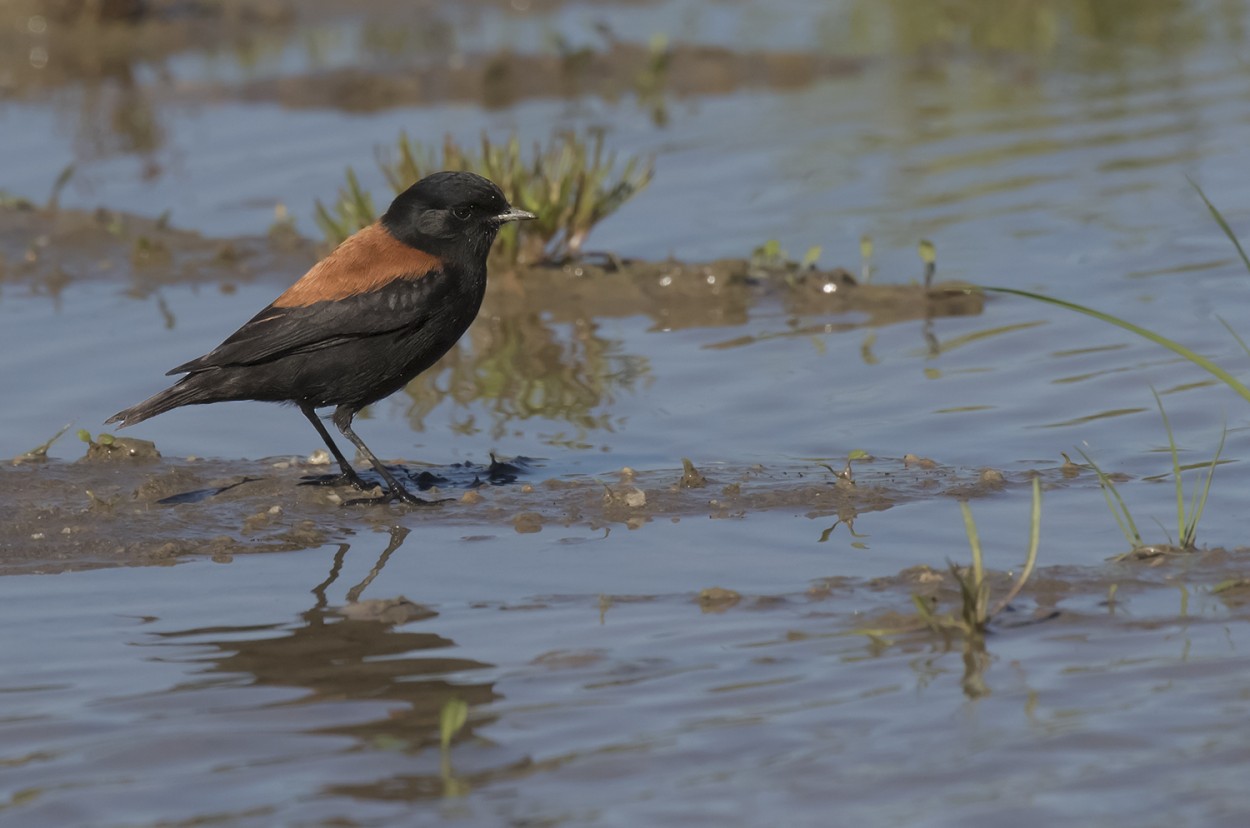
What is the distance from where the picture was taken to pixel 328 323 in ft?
22.0

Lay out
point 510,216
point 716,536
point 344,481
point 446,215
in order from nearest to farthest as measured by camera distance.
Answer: point 716,536
point 344,481
point 446,215
point 510,216

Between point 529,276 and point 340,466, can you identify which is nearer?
point 340,466

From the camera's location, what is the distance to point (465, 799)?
13.3 ft

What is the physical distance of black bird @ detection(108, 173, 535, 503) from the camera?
6.70 m

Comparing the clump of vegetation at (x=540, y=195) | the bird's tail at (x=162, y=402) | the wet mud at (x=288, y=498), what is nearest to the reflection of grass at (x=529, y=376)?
the wet mud at (x=288, y=498)

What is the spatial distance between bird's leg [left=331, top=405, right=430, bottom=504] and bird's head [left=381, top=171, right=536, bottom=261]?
72 cm

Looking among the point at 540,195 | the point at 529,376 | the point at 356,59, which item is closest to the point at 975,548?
the point at 529,376

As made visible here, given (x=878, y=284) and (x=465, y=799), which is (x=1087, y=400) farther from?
(x=465, y=799)

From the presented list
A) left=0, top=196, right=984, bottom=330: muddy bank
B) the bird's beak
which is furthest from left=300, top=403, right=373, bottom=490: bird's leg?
left=0, top=196, right=984, bottom=330: muddy bank

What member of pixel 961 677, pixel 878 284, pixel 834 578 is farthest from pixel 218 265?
pixel 961 677

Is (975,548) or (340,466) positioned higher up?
(975,548)

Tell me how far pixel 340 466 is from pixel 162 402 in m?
0.72

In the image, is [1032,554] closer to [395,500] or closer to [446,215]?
[395,500]

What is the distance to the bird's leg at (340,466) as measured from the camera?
6.84 meters
